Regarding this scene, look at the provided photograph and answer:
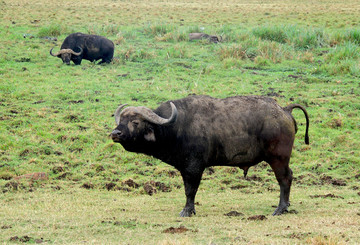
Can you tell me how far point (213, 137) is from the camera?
8.23 meters

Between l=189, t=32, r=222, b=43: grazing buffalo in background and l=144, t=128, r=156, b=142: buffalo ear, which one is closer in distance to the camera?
l=144, t=128, r=156, b=142: buffalo ear

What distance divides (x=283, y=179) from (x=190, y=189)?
1.46 meters

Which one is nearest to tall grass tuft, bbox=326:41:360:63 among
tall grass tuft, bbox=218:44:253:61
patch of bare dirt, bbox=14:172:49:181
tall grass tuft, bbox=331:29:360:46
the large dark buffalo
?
tall grass tuft, bbox=331:29:360:46

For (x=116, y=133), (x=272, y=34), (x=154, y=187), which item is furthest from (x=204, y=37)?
(x=116, y=133)

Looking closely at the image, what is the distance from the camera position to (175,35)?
2338cm

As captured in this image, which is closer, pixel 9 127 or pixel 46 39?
pixel 9 127

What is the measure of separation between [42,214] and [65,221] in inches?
31.9

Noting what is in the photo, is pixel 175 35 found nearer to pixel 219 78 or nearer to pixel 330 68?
pixel 219 78

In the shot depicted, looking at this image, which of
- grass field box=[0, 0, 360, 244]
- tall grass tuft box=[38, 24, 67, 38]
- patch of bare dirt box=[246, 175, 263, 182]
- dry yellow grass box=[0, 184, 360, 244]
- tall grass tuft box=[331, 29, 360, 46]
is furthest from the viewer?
tall grass tuft box=[38, 24, 67, 38]

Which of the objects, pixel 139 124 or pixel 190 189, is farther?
pixel 190 189

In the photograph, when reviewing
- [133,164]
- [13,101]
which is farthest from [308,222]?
[13,101]

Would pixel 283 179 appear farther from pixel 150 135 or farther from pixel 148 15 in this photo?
pixel 148 15

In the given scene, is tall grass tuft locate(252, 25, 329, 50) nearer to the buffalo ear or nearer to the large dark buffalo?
the large dark buffalo

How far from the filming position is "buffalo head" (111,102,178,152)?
25.7ft
